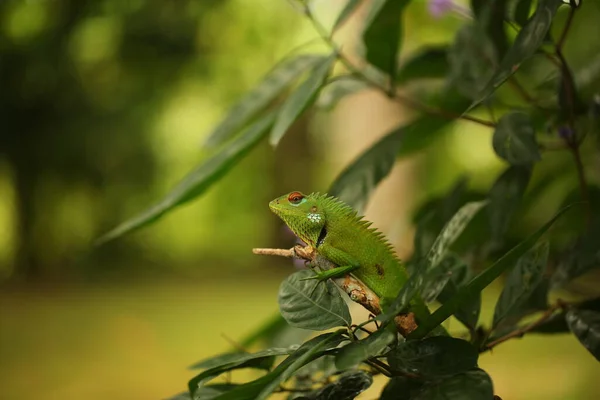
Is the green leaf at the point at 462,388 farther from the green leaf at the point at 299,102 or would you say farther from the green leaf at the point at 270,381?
the green leaf at the point at 299,102

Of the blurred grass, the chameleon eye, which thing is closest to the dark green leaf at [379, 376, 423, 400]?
the chameleon eye

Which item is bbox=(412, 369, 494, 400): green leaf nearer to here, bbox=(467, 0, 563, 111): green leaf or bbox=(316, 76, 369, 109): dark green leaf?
bbox=(467, 0, 563, 111): green leaf

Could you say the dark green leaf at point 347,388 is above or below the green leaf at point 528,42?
below

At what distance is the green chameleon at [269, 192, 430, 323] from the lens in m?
0.47

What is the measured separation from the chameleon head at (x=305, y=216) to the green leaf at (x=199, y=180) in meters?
0.10

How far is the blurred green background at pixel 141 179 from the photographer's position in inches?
77.2

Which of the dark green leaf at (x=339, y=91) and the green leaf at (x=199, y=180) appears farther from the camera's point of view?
the dark green leaf at (x=339, y=91)

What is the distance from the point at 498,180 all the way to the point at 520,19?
14 cm

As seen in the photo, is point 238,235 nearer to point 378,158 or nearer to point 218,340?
point 218,340

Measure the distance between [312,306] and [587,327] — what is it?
22cm

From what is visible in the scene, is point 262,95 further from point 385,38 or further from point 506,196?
point 506,196

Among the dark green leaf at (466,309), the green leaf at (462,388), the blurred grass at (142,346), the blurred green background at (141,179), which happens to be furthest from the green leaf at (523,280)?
the blurred green background at (141,179)

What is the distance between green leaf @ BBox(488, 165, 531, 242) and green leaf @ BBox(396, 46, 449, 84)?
0.21 m

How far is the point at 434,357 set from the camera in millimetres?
377
